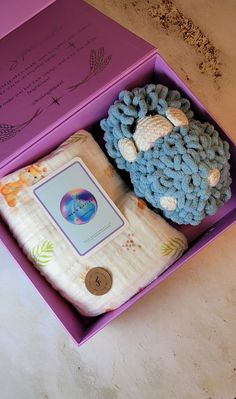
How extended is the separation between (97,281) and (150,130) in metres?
0.27

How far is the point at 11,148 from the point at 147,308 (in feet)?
1.38

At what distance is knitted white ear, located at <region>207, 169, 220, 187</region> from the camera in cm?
86

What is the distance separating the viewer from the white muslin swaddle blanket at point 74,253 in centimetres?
89

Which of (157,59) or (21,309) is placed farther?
(21,309)

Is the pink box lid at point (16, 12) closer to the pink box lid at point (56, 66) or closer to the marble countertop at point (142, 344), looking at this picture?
the pink box lid at point (56, 66)

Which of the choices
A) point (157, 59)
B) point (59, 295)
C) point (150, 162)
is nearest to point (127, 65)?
point (157, 59)

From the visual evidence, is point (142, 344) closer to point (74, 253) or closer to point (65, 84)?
point (74, 253)

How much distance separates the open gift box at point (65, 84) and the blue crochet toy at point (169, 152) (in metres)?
0.04

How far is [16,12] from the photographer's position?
33.5 inches

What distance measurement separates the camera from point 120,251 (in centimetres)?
90

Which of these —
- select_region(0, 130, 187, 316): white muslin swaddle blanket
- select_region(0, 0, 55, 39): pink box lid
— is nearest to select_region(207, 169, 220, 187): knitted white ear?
select_region(0, 130, 187, 316): white muslin swaddle blanket

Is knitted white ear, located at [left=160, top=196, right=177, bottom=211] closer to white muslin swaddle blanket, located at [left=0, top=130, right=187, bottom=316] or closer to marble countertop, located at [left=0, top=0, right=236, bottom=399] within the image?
white muslin swaddle blanket, located at [left=0, top=130, right=187, bottom=316]

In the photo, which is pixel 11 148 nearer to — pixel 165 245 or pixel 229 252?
pixel 165 245

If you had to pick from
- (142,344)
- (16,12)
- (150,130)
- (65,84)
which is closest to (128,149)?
(150,130)
